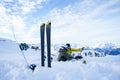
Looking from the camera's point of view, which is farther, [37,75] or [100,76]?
[37,75]

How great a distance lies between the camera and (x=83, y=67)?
21.8 feet

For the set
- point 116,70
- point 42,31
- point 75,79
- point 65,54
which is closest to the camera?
point 75,79

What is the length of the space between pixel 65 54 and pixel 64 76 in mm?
6008

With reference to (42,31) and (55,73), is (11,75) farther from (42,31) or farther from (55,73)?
(42,31)

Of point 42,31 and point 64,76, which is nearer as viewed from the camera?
point 64,76

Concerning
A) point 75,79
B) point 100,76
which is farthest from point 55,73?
point 100,76

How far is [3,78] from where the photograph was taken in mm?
6258

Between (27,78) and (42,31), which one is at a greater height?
(42,31)

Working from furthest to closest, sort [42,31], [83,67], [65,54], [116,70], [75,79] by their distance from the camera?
1. [65,54]
2. [42,31]
3. [83,67]
4. [116,70]
5. [75,79]

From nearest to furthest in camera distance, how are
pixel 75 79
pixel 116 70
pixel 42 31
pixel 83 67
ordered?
pixel 75 79 < pixel 116 70 < pixel 83 67 < pixel 42 31

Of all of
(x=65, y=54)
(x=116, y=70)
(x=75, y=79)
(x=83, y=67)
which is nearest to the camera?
(x=75, y=79)

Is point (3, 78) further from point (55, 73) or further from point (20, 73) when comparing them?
point (55, 73)

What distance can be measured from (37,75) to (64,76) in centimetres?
96

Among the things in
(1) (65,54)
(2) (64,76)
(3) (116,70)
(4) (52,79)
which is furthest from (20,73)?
(1) (65,54)
